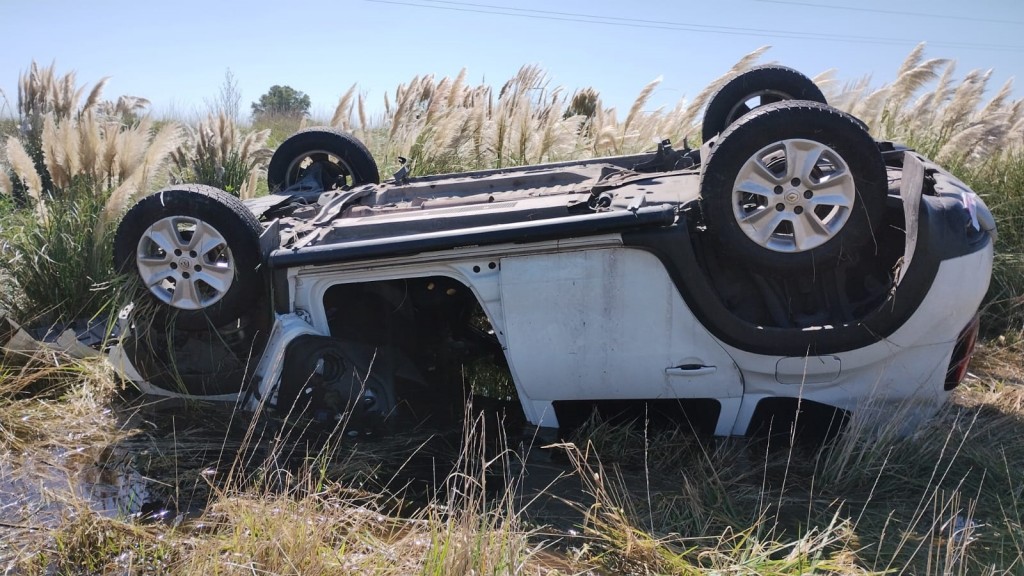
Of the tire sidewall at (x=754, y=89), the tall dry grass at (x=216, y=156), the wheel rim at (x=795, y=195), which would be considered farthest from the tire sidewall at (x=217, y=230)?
the tall dry grass at (x=216, y=156)

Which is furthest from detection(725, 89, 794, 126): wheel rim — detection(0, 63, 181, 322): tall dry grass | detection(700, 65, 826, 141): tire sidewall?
detection(0, 63, 181, 322): tall dry grass

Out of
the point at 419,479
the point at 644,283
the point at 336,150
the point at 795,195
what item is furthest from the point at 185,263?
the point at 795,195

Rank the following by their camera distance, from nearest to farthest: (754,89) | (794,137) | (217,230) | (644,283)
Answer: (794,137), (644,283), (217,230), (754,89)

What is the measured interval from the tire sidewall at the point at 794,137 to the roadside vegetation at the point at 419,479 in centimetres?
75

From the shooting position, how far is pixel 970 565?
2617 mm

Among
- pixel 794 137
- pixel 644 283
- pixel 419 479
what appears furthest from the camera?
pixel 419 479

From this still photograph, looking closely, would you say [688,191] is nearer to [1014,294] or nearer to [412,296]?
[412,296]

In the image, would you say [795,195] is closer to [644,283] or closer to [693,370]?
[644,283]

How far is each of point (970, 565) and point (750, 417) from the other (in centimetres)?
105

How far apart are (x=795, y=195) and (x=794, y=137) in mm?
235

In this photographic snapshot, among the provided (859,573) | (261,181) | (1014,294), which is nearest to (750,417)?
(859,573)

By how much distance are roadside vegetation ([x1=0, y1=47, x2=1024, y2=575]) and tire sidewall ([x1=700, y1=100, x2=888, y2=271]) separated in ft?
2.45

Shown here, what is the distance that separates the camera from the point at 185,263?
3.81 m

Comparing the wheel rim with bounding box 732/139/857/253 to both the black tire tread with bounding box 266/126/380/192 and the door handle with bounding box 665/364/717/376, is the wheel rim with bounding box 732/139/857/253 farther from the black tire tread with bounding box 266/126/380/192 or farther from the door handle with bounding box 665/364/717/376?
the black tire tread with bounding box 266/126/380/192
